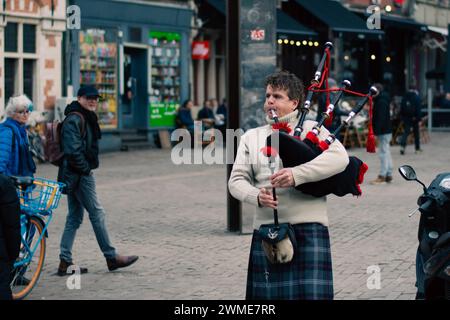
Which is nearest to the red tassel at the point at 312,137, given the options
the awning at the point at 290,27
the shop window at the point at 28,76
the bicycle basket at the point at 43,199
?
the bicycle basket at the point at 43,199

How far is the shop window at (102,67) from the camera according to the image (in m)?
26.9

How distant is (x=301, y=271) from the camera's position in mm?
5824

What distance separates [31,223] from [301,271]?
3963 mm

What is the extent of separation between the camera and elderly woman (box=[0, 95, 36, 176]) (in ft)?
30.1

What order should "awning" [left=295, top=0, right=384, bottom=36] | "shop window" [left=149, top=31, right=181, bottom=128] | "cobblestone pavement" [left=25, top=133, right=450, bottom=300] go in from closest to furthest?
"cobblestone pavement" [left=25, top=133, right=450, bottom=300], "shop window" [left=149, top=31, right=181, bottom=128], "awning" [left=295, top=0, right=384, bottom=36]

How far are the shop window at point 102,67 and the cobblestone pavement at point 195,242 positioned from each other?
6.59 m

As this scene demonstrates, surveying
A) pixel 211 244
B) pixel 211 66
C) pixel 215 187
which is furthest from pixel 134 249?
pixel 211 66

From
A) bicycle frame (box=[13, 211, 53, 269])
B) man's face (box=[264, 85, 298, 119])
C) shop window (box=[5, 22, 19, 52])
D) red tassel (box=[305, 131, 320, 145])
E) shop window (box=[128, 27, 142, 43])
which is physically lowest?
bicycle frame (box=[13, 211, 53, 269])

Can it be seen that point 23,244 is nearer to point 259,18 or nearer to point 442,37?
point 259,18

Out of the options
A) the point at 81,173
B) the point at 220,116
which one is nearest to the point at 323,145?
the point at 81,173

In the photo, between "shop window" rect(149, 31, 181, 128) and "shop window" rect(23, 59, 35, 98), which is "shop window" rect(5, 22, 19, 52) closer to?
"shop window" rect(23, 59, 35, 98)

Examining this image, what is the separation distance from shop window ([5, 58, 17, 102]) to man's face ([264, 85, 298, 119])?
19014mm

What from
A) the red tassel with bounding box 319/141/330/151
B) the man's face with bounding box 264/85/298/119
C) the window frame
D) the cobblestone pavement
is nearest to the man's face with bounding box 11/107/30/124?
the cobblestone pavement
